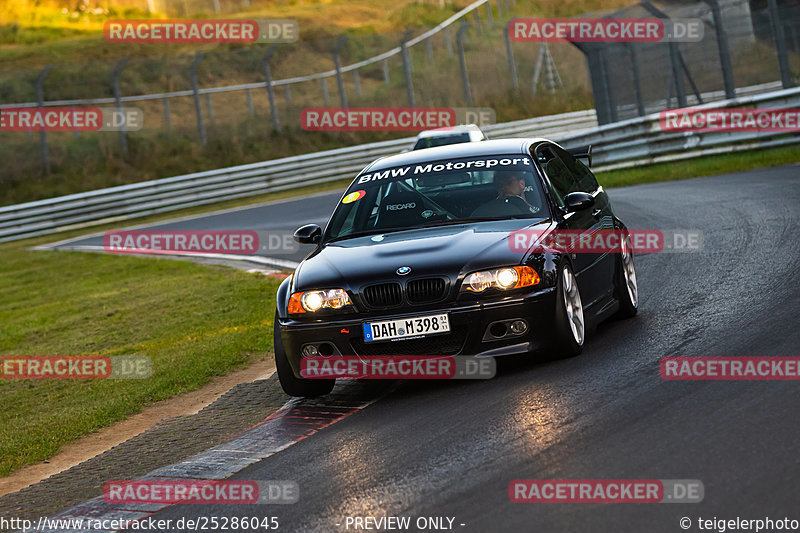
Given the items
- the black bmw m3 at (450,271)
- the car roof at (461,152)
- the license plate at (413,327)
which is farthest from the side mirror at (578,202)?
the license plate at (413,327)

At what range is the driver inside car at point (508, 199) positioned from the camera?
807cm

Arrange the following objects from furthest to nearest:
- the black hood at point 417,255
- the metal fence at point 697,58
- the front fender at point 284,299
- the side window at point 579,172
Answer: the metal fence at point 697,58 → the side window at point 579,172 → the front fender at point 284,299 → the black hood at point 417,255

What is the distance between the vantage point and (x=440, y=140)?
79.7 feet

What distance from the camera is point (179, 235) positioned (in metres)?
23.7

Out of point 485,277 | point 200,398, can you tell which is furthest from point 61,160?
point 485,277

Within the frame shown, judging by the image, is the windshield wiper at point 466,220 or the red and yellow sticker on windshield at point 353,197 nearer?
the windshield wiper at point 466,220

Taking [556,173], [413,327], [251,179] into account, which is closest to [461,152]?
[556,173]

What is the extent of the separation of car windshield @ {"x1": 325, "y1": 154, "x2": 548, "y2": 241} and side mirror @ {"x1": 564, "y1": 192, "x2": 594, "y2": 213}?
170 mm

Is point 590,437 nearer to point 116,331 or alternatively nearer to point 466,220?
point 466,220

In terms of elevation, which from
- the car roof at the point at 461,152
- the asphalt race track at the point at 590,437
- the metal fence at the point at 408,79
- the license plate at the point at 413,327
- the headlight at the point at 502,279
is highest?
the metal fence at the point at 408,79

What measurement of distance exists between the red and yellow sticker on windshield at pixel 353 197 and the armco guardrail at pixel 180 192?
2296 cm

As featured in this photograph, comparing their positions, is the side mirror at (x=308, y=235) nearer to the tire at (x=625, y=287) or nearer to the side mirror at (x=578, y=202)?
the side mirror at (x=578, y=202)

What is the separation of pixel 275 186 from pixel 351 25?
36.9 m

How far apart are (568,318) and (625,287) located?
4.98 feet
